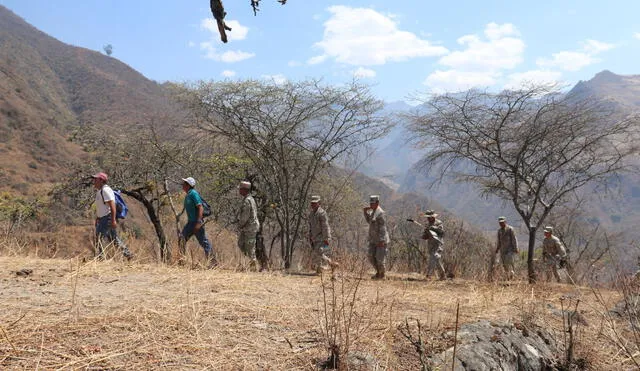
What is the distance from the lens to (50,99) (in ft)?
185

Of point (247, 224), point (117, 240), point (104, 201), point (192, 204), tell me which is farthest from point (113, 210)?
point (247, 224)

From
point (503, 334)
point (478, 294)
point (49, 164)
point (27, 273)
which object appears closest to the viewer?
point (503, 334)

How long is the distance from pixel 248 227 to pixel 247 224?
61 mm


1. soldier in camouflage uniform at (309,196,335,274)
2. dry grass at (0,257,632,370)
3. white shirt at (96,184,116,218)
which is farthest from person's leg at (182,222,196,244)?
soldier in camouflage uniform at (309,196,335,274)

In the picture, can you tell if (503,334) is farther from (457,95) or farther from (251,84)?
(251,84)

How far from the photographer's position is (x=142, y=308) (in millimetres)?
3461

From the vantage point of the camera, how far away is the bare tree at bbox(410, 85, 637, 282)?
10.4 meters

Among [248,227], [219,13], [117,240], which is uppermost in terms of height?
[219,13]

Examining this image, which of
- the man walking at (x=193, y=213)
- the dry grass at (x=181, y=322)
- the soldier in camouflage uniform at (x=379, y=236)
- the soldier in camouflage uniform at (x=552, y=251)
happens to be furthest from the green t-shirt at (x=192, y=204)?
the soldier in camouflage uniform at (x=552, y=251)

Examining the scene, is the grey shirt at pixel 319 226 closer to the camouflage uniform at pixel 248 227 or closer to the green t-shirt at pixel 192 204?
the camouflage uniform at pixel 248 227

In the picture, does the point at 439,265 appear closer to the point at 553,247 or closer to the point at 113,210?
the point at 553,247

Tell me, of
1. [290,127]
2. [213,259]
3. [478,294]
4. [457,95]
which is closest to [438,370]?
[478,294]

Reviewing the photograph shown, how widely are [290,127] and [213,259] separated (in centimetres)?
599

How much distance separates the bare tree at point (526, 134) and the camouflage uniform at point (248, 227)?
4.95 meters
